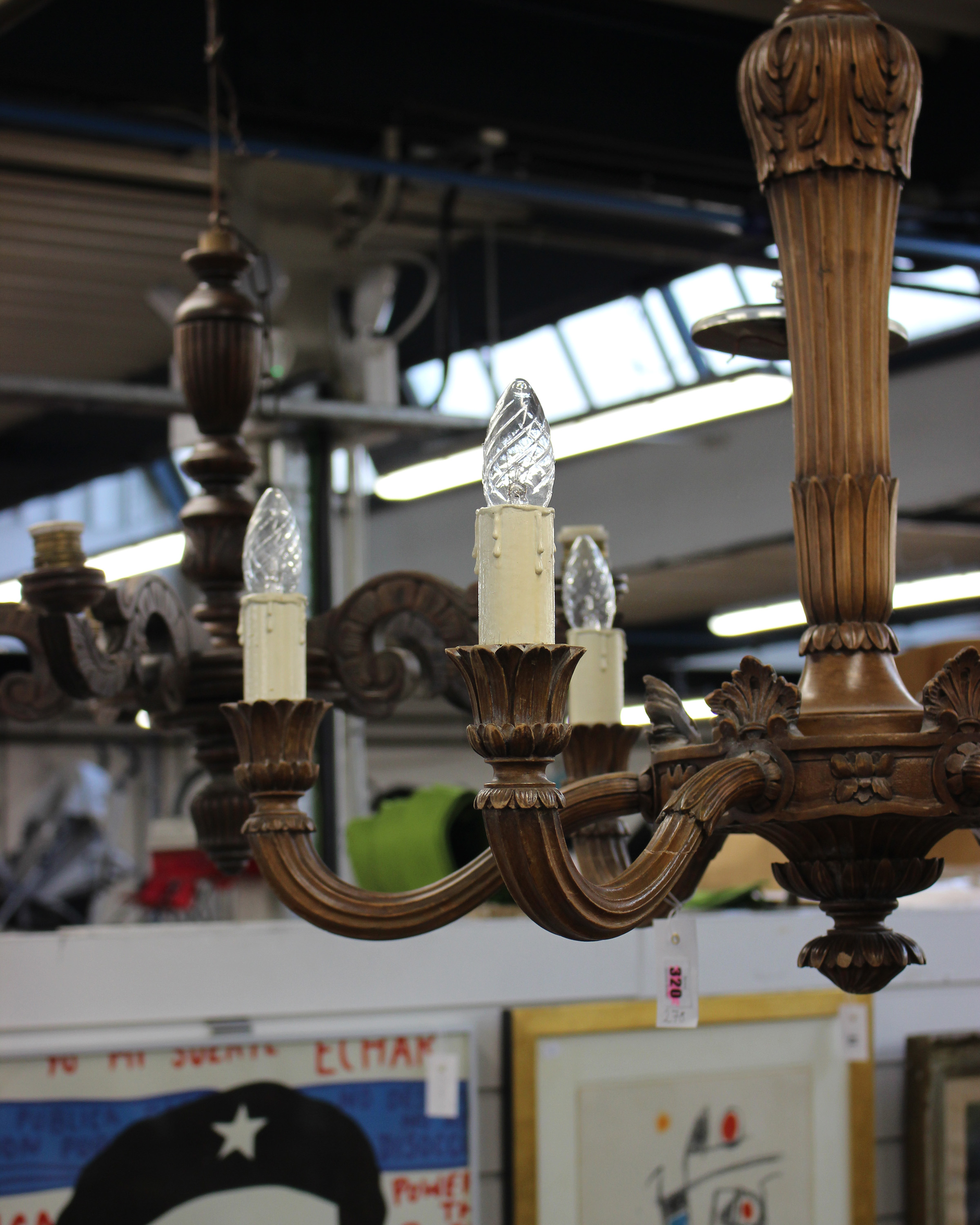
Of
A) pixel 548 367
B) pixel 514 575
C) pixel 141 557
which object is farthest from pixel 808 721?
pixel 141 557

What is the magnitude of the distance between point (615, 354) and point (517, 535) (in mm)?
6097

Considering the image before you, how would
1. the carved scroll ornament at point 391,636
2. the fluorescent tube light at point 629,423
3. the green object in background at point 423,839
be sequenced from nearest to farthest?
the carved scroll ornament at point 391,636
the green object in background at point 423,839
the fluorescent tube light at point 629,423

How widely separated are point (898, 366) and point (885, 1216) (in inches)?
131

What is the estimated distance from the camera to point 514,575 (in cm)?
66

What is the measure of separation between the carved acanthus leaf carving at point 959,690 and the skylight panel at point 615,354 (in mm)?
5689

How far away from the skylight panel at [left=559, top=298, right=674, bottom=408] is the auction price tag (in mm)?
5428

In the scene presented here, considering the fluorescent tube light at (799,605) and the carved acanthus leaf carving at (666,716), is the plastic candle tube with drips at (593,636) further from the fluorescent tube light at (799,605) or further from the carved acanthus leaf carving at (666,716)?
the fluorescent tube light at (799,605)

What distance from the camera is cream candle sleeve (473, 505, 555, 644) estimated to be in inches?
25.9

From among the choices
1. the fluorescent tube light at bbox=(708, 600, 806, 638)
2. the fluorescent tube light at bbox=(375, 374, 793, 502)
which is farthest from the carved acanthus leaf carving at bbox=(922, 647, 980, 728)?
the fluorescent tube light at bbox=(708, 600, 806, 638)

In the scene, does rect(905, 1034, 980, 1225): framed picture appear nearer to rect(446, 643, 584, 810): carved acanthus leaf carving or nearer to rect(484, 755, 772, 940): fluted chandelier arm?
rect(484, 755, 772, 940): fluted chandelier arm

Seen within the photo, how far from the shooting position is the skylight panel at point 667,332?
625cm

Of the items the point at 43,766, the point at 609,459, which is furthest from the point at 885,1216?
the point at 43,766

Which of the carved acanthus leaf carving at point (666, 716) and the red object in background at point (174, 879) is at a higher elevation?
the carved acanthus leaf carving at point (666, 716)

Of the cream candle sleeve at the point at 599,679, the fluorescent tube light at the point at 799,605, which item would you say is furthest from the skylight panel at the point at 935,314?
the cream candle sleeve at the point at 599,679
